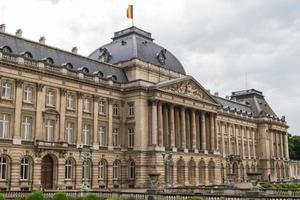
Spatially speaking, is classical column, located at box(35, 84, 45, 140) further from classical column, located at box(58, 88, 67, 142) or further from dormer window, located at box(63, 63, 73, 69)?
dormer window, located at box(63, 63, 73, 69)

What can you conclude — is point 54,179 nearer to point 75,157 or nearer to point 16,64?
point 75,157

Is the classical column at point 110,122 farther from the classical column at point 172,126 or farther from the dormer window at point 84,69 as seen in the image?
the classical column at point 172,126

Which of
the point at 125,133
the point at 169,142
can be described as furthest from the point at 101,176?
the point at 169,142

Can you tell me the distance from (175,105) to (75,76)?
19308 mm

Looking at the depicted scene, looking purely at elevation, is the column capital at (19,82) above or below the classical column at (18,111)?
above

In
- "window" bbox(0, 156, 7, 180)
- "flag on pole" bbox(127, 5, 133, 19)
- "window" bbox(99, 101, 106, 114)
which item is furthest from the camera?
"flag on pole" bbox(127, 5, 133, 19)

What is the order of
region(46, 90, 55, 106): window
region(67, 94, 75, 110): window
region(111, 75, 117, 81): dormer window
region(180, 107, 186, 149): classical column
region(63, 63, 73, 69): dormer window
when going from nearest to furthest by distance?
region(46, 90, 55, 106): window, region(63, 63, 73, 69): dormer window, region(67, 94, 75, 110): window, region(111, 75, 117, 81): dormer window, region(180, 107, 186, 149): classical column

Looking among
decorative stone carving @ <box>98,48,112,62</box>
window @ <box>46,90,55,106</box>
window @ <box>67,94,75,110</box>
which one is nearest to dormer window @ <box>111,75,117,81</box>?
decorative stone carving @ <box>98,48,112,62</box>

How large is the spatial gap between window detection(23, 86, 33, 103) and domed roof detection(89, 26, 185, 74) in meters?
21.0

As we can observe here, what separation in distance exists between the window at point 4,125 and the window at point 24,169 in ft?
12.9

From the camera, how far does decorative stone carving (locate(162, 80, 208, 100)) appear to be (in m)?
69.3

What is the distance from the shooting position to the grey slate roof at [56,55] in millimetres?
52125

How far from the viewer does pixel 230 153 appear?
9388 cm

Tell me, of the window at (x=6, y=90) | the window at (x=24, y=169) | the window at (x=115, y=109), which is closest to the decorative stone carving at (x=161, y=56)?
the window at (x=115, y=109)
